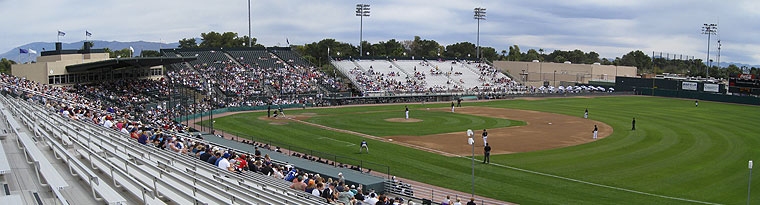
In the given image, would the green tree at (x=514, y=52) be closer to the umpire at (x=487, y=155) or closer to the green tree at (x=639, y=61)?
the green tree at (x=639, y=61)

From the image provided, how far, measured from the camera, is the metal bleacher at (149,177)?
912cm

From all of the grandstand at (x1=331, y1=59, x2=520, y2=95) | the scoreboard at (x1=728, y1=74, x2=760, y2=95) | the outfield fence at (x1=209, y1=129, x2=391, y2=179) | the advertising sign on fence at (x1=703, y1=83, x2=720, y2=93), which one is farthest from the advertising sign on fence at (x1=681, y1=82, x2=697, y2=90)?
the outfield fence at (x1=209, y1=129, x2=391, y2=179)

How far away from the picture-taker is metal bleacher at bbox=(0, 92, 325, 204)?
9.12 meters

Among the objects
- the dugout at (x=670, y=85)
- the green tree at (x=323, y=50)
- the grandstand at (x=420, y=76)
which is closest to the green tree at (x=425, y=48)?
the green tree at (x=323, y=50)

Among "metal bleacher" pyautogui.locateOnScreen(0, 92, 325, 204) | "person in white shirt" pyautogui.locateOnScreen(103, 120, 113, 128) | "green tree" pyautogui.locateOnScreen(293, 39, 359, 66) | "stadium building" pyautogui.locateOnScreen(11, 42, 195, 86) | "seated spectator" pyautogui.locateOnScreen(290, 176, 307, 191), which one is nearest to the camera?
"metal bleacher" pyautogui.locateOnScreen(0, 92, 325, 204)

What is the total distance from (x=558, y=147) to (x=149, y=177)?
93.4 ft

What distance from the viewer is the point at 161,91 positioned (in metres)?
56.1

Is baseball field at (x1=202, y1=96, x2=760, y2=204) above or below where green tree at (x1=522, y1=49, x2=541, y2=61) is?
below

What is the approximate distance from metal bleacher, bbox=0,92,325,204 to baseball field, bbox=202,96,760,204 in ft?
42.6

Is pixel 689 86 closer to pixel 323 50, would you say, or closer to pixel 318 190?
pixel 323 50

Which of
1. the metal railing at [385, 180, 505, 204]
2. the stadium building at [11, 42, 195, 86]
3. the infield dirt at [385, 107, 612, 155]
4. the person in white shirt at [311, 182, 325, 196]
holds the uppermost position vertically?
the stadium building at [11, 42, 195, 86]

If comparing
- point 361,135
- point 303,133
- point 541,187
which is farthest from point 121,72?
point 541,187

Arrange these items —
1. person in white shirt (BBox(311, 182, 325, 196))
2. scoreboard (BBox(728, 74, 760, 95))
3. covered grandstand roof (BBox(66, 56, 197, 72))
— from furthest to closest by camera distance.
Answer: scoreboard (BBox(728, 74, 760, 95)), covered grandstand roof (BBox(66, 56, 197, 72)), person in white shirt (BBox(311, 182, 325, 196))

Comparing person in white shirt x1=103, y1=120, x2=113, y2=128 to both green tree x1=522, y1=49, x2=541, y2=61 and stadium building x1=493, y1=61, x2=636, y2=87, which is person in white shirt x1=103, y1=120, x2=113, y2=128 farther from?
green tree x1=522, y1=49, x2=541, y2=61
